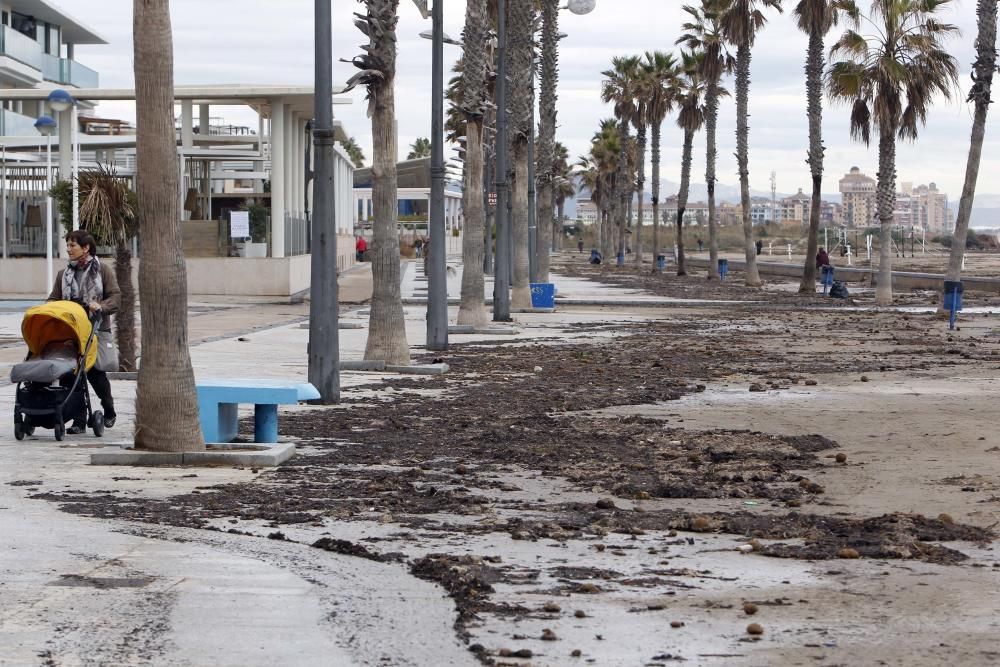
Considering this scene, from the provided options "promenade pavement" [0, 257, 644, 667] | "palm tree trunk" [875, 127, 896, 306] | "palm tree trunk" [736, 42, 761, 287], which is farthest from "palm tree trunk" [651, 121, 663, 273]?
"promenade pavement" [0, 257, 644, 667]

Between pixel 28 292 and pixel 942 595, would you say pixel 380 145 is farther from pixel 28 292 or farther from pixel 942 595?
pixel 28 292

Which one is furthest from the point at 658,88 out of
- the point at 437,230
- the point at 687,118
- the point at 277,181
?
the point at 437,230

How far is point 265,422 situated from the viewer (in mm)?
12516

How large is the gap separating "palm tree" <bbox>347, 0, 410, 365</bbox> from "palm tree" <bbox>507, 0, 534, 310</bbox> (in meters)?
17.9

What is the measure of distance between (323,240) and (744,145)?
46467mm

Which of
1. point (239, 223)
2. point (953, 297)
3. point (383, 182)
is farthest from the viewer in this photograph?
point (239, 223)

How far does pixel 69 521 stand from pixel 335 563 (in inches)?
76.6

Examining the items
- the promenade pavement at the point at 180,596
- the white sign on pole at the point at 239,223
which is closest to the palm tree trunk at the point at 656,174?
the white sign on pole at the point at 239,223

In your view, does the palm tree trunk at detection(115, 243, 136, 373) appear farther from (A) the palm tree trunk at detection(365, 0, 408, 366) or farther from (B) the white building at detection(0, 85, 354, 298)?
(B) the white building at detection(0, 85, 354, 298)

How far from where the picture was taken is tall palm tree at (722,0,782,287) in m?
55.8

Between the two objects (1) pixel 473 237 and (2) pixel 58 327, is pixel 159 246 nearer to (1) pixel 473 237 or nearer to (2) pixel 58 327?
(2) pixel 58 327

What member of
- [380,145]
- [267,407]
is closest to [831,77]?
[380,145]

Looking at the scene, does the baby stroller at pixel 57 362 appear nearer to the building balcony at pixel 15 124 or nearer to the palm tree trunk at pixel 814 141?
the palm tree trunk at pixel 814 141

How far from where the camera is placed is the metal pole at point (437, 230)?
22.9 metres
